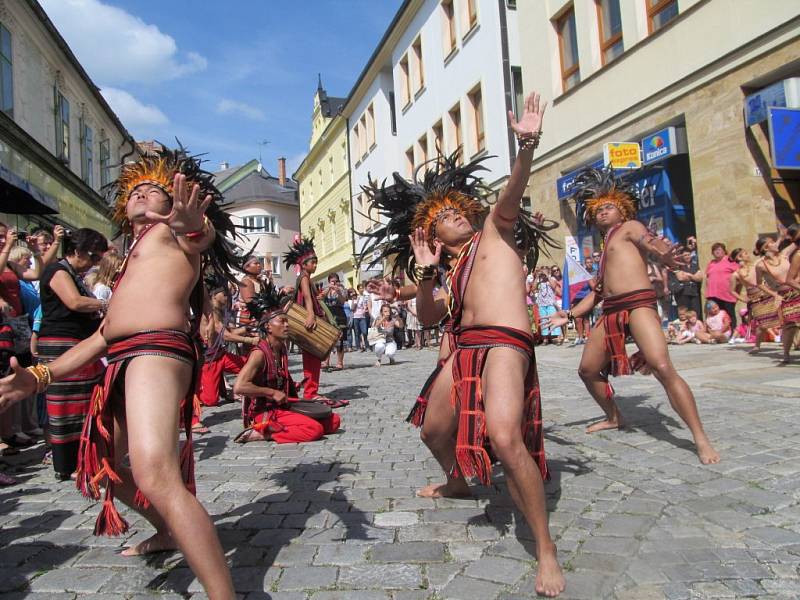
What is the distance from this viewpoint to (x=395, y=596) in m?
2.64

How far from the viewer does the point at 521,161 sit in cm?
295

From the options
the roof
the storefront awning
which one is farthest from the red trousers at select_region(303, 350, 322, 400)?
the roof

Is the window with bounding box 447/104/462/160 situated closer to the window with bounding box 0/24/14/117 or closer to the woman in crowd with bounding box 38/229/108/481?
the window with bounding box 0/24/14/117

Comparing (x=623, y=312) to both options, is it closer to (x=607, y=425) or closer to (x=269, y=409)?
(x=607, y=425)

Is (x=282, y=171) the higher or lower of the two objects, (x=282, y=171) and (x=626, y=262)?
the higher

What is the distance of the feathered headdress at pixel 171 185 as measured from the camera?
3.50 m

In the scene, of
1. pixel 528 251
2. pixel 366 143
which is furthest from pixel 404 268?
pixel 366 143

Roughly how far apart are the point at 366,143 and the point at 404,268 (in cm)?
3079

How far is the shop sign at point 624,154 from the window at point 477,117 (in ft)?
25.8

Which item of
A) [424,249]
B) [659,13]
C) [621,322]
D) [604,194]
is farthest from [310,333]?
[659,13]

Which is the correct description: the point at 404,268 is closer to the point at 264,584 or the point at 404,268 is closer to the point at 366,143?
the point at 264,584

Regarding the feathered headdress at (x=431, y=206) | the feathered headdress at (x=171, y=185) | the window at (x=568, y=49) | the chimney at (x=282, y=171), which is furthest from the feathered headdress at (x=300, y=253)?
the chimney at (x=282, y=171)

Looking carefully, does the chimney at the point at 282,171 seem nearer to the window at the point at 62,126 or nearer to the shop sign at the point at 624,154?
the window at the point at 62,126

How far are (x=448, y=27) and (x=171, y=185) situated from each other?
22.5 m
